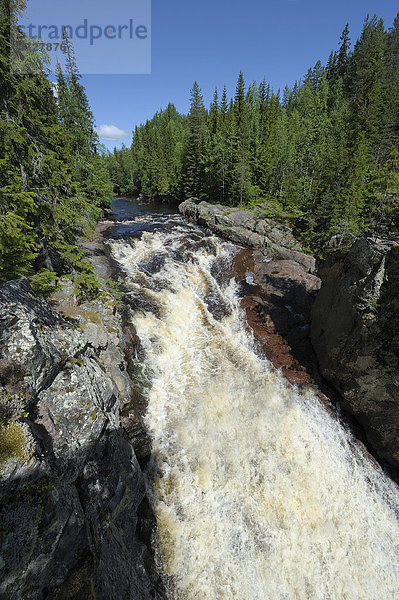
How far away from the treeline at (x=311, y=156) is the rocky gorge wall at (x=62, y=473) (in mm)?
20132

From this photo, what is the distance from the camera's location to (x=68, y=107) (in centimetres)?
2320

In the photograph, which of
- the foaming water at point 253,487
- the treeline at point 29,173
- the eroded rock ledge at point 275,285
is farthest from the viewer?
the eroded rock ledge at point 275,285

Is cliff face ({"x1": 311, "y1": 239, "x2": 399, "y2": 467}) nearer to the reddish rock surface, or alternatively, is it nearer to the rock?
the reddish rock surface

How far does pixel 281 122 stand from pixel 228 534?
2267 inches

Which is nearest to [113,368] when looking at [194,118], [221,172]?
[221,172]

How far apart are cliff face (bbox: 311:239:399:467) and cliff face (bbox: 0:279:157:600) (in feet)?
30.0

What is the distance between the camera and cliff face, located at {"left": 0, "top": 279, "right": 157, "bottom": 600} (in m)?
3.79

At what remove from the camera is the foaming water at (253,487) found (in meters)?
6.93

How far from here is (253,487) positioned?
326 inches

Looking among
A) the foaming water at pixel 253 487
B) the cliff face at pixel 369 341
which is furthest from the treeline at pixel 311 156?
the foaming water at pixel 253 487

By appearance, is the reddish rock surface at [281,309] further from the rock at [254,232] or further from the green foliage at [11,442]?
the green foliage at [11,442]

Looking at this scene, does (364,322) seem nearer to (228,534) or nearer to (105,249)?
(228,534)

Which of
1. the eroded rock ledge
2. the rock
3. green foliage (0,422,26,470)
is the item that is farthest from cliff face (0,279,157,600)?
the rock

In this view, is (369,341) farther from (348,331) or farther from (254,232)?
(254,232)
